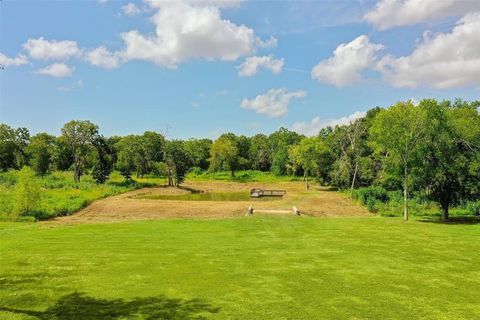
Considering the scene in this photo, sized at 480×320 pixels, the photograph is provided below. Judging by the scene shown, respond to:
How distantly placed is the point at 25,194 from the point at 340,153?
5409 centimetres

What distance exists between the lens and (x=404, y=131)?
3162 cm

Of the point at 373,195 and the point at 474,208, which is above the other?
the point at 373,195

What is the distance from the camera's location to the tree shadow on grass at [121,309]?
35.0 ft

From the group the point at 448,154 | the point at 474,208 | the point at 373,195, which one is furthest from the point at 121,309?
the point at 373,195

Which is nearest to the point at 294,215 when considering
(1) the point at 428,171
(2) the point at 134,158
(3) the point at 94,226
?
(1) the point at 428,171

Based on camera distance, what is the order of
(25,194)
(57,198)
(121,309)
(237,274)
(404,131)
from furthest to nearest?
(57,198) → (25,194) → (404,131) → (237,274) → (121,309)

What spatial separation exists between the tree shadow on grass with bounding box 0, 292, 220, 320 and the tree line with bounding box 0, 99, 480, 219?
1001 inches

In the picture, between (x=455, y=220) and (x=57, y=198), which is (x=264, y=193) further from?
(x=455, y=220)

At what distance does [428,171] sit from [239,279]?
23.7 meters

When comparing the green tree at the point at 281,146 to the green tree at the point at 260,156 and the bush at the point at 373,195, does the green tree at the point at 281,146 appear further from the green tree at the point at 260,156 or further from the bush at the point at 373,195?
the bush at the point at 373,195

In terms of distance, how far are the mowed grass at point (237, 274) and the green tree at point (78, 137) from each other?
49.5m

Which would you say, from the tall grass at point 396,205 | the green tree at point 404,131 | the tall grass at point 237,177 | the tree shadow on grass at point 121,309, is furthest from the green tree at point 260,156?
the tree shadow on grass at point 121,309

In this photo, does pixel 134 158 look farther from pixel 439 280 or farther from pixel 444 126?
pixel 439 280

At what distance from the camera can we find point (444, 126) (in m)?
32.1
